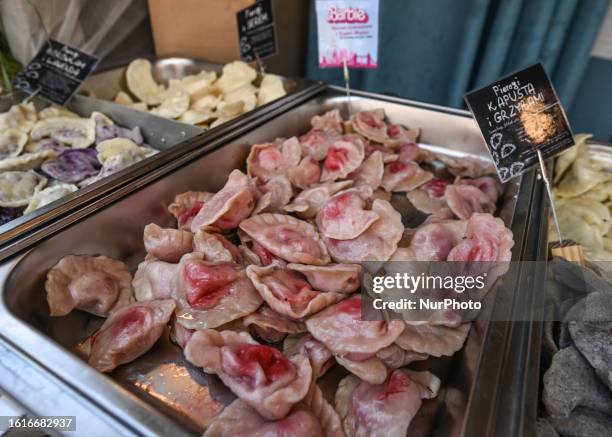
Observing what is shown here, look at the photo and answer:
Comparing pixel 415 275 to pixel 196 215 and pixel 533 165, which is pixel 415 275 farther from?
pixel 196 215

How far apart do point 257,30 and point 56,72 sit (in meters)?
1.08

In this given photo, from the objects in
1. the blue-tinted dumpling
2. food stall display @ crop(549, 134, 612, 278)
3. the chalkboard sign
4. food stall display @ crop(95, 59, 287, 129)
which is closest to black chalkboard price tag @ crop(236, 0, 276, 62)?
food stall display @ crop(95, 59, 287, 129)

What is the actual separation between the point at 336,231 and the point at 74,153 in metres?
1.32

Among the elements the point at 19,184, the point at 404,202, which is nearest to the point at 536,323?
the point at 404,202

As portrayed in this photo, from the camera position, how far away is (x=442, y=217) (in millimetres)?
1578

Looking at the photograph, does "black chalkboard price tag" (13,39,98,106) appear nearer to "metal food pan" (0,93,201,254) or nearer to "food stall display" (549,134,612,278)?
"metal food pan" (0,93,201,254)

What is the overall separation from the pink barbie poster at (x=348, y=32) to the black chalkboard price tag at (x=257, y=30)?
0.37 metres

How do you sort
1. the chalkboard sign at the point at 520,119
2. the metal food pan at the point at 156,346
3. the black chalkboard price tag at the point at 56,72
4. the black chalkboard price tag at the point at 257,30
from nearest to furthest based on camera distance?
1. the metal food pan at the point at 156,346
2. the chalkboard sign at the point at 520,119
3. the black chalkboard price tag at the point at 56,72
4. the black chalkboard price tag at the point at 257,30

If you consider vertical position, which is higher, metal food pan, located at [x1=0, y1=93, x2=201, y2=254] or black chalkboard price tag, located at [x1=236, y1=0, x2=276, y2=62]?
black chalkboard price tag, located at [x1=236, y1=0, x2=276, y2=62]

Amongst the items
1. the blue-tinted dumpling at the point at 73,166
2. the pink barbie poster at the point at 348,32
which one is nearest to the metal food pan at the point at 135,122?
the blue-tinted dumpling at the point at 73,166

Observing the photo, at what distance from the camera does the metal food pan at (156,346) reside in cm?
81

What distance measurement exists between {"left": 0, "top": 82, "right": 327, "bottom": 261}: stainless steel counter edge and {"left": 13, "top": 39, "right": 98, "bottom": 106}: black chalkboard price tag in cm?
88

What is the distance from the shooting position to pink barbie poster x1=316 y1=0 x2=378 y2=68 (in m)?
1.96

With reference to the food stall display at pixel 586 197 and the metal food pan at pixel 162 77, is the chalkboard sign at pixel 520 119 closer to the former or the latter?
the food stall display at pixel 586 197
